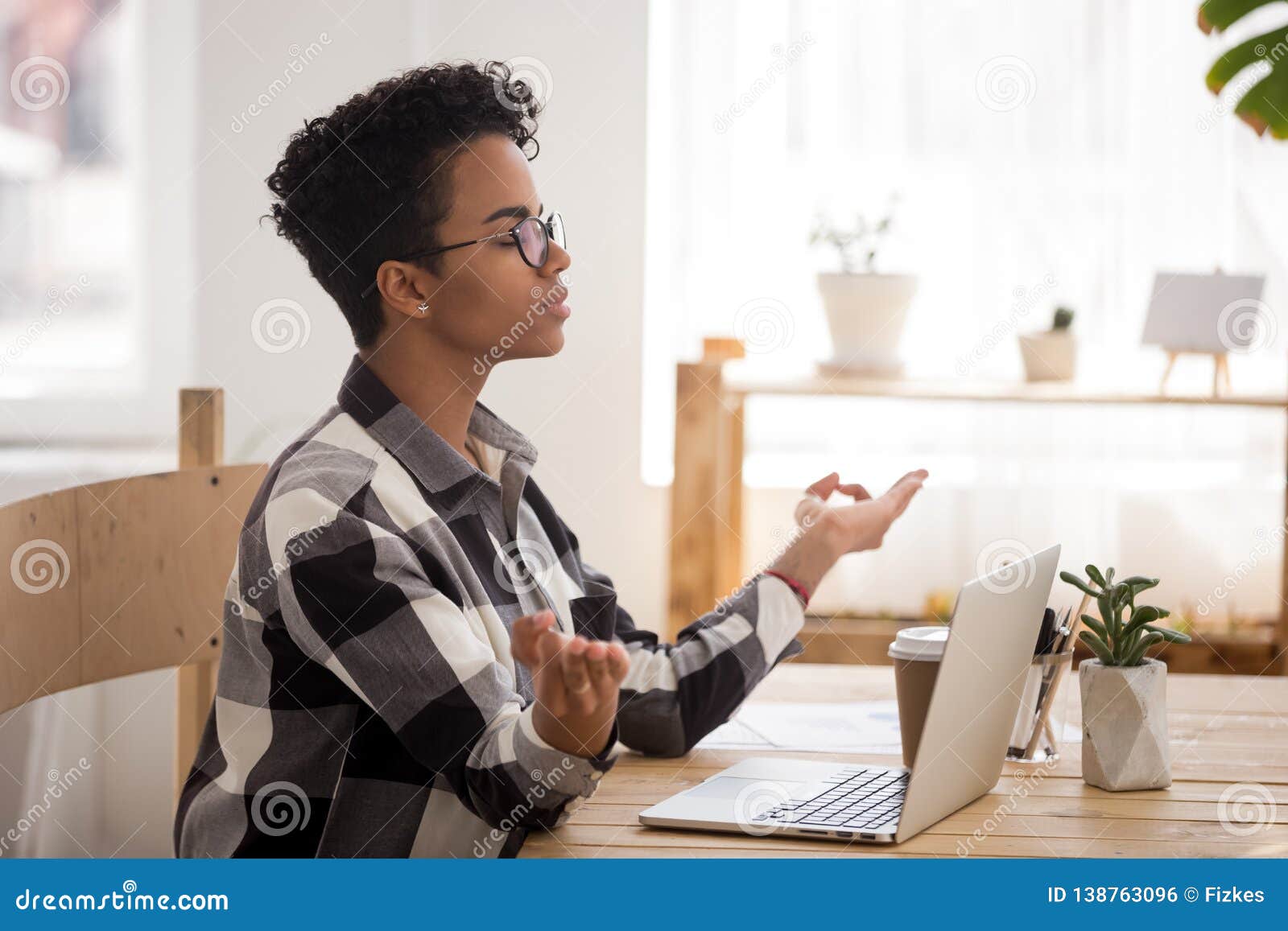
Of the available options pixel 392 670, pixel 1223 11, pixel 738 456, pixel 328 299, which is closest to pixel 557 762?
pixel 392 670

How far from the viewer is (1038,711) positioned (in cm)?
116

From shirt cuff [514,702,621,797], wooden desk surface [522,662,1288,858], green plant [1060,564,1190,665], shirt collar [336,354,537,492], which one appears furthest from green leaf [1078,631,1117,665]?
shirt collar [336,354,537,492]

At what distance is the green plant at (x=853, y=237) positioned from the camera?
284cm

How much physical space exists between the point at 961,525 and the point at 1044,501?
7.4 inches

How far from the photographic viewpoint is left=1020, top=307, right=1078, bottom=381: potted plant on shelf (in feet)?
9.20

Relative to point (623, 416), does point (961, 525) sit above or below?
below

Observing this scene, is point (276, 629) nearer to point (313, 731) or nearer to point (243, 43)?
point (313, 731)

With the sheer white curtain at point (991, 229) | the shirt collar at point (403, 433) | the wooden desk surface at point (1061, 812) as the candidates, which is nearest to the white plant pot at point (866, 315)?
the sheer white curtain at point (991, 229)

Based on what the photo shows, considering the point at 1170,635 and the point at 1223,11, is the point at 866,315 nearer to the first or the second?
the point at 1223,11

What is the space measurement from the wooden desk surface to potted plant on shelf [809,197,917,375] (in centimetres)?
149

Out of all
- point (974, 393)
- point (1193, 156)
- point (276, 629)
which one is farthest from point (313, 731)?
point (1193, 156)

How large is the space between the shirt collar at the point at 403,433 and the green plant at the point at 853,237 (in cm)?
174

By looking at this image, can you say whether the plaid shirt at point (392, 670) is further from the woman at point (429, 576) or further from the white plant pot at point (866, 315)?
the white plant pot at point (866, 315)

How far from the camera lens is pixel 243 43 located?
2799 mm
